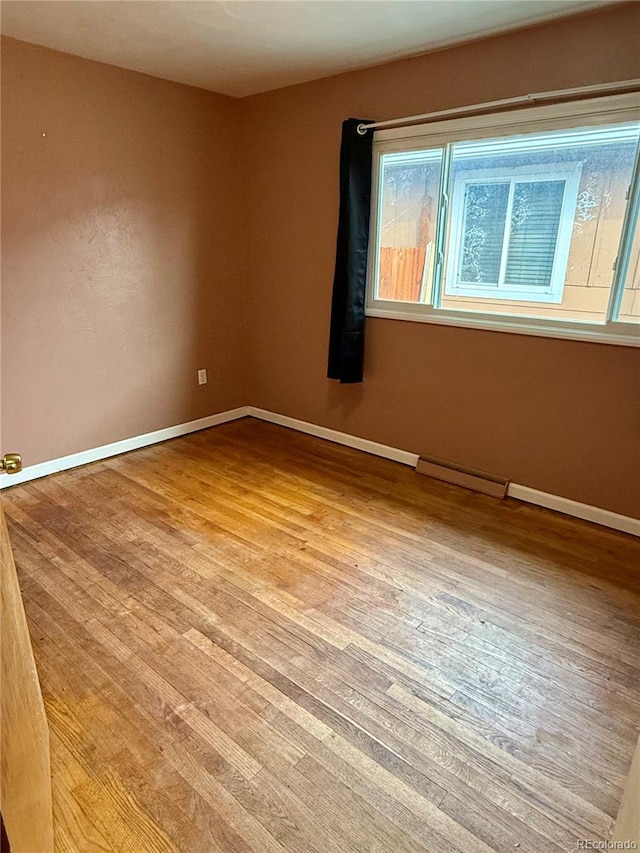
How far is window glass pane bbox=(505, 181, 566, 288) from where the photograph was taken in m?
2.71

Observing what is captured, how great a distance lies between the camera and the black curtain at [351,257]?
320 centimetres

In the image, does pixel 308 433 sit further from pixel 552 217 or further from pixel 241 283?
pixel 552 217

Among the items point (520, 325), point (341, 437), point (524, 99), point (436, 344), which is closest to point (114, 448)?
point (341, 437)

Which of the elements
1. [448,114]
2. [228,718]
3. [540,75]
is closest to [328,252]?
[448,114]

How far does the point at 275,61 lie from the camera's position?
2.98m

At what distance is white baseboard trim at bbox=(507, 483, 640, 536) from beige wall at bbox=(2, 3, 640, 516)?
0.05m

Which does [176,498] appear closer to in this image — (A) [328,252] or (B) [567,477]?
(A) [328,252]

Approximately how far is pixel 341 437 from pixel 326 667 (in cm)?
215

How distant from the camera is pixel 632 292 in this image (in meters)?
2.54

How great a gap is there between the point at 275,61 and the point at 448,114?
3.35 ft

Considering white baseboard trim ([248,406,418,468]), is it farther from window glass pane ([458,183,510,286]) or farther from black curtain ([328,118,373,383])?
window glass pane ([458,183,510,286])

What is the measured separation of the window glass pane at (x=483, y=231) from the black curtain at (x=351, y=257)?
2.07 ft

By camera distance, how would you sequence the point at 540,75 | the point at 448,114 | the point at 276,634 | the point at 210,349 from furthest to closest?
the point at 210,349, the point at 448,114, the point at 540,75, the point at 276,634

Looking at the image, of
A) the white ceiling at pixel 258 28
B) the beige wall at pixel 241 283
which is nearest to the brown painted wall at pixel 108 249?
the beige wall at pixel 241 283
